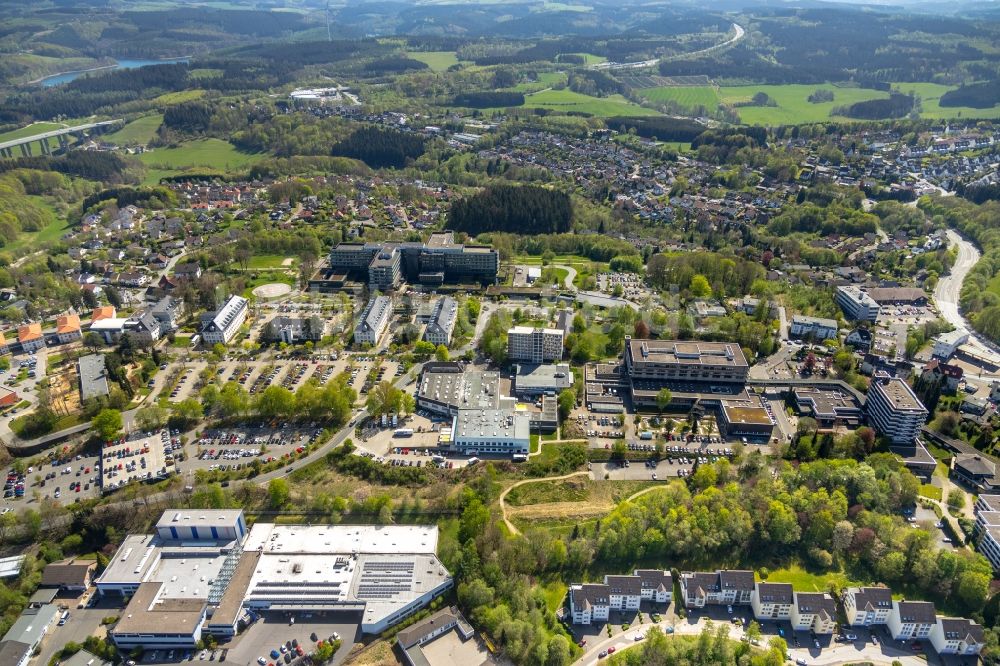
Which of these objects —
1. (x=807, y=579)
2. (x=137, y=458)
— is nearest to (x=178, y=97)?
(x=137, y=458)

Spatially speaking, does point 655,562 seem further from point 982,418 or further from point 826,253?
point 826,253

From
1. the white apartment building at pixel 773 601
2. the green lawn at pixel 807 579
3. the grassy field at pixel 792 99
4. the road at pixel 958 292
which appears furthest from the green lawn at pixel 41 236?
the grassy field at pixel 792 99

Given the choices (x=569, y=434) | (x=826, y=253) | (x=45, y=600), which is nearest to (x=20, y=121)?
(x=45, y=600)

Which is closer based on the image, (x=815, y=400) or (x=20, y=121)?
(x=815, y=400)

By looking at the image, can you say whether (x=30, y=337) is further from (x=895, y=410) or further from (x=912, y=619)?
(x=895, y=410)

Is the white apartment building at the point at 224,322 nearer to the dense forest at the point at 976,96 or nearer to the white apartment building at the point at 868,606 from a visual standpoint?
the white apartment building at the point at 868,606
